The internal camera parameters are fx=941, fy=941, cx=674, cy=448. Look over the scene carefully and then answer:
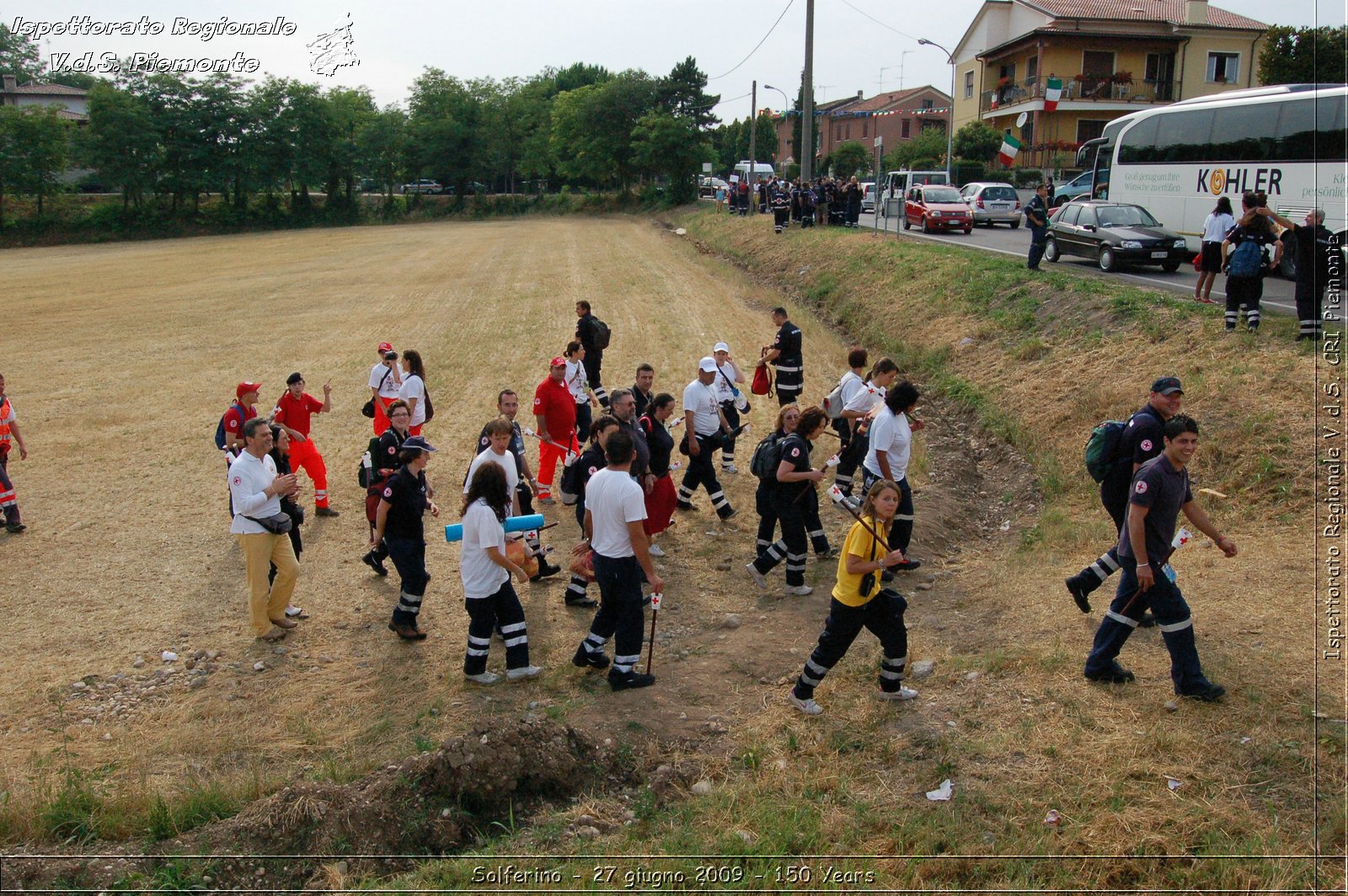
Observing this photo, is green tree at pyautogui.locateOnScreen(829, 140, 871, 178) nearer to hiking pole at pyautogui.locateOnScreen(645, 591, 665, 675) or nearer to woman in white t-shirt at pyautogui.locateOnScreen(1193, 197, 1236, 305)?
woman in white t-shirt at pyautogui.locateOnScreen(1193, 197, 1236, 305)

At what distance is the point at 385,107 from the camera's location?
77.6m

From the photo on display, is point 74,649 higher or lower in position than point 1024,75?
lower

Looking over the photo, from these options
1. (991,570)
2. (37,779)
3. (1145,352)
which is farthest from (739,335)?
(37,779)

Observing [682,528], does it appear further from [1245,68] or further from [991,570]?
[1245,68]

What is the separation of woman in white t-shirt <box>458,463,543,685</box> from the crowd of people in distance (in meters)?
0.01

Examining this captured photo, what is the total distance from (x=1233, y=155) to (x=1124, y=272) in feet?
11.0

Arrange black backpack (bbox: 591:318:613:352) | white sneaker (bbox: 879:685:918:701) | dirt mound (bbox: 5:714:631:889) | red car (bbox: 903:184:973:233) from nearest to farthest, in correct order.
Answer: dirt mound (bbox: 5:714:631:889) < white sneaker (bbox: 879:685:918:701) < black backpack (bbox: 591:318:613:352) < red car (bbox: 903:184:973:233)

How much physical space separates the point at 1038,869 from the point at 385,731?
429 cm

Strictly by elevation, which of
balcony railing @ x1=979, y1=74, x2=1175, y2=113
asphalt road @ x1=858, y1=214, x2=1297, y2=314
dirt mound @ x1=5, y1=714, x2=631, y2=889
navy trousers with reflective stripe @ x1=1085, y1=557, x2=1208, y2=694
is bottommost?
dirt mound @ x1=5, y1=714, x2=631, y2=889

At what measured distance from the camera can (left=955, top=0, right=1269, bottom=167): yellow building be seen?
50.3 metres

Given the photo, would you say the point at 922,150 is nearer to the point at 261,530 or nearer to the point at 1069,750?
the point at 261,530

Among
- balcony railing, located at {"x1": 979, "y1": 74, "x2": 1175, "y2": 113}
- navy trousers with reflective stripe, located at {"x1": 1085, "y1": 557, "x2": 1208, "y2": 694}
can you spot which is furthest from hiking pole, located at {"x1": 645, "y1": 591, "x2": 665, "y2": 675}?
balcony railing, located at {"x1": 979, "y1": 74, "x2": 1175, "y2": 113}

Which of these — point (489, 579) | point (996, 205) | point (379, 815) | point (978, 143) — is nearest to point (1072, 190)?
point (996, 205)

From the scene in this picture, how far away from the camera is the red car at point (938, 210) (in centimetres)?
3192
